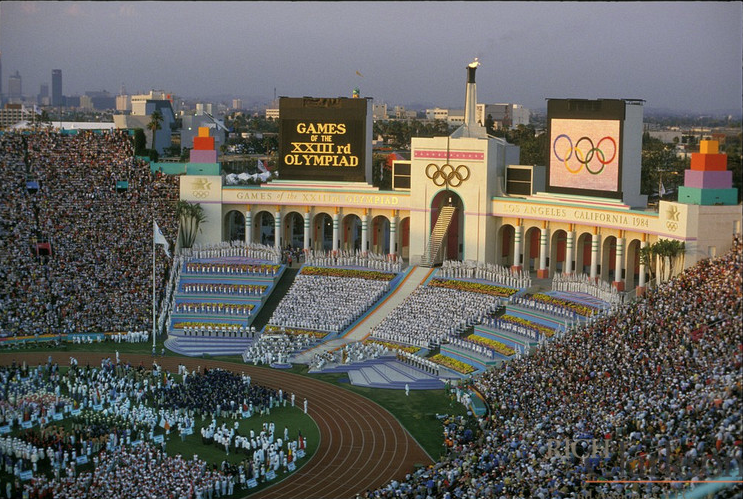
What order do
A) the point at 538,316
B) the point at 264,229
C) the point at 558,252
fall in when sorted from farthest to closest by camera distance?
Answer: the point at 264,229 → the point at 558,252 → the point at 538,316

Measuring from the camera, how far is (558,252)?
7081 centimetres

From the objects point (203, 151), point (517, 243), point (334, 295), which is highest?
point (203, 151)

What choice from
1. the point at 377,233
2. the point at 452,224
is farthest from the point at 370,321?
the point at 377,233

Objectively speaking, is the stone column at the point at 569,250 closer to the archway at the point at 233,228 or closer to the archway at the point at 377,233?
the archway at the point at 377,233

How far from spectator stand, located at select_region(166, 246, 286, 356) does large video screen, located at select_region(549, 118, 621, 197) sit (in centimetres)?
1929

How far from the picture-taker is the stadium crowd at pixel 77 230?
6347cm

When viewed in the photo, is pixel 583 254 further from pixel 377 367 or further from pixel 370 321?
pixel 377 367

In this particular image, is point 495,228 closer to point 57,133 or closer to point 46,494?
point 57,133

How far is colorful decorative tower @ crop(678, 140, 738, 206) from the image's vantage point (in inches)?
2103

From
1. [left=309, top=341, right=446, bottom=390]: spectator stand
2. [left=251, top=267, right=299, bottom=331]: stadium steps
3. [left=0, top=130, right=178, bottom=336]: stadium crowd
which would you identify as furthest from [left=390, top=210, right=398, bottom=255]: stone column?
[left=0, top=130, right=178, bottom=336]: stadium crowd

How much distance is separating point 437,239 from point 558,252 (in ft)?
27.6

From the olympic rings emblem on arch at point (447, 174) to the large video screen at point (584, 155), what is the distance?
5.97 m

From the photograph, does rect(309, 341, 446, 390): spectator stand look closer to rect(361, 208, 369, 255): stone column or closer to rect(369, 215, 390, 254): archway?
rect(361, 208, 369, 255): stone column

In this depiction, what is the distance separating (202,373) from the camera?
53.7 meters
